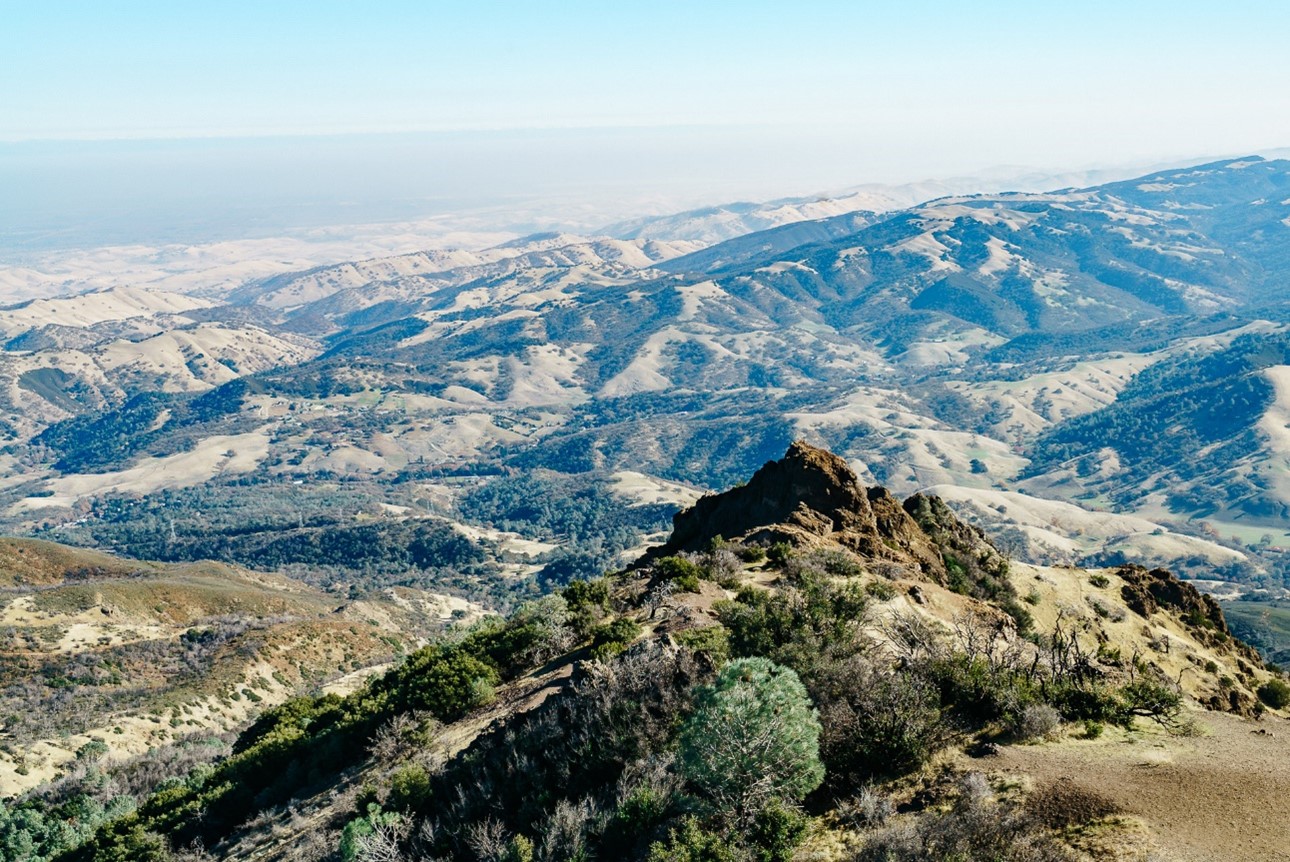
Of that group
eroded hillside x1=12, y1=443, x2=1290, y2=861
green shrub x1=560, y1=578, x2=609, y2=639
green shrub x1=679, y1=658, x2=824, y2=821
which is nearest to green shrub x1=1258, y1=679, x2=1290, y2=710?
eroded hillside x1=12, y1=443, x2=1290, y2=861

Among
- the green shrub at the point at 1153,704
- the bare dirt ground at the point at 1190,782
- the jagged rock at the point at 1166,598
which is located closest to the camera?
the bare dirt ground at the point at 1190,782

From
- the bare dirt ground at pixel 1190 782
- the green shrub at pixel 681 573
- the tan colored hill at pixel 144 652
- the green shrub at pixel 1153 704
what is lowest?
the tan colored hill at pixel 144 652

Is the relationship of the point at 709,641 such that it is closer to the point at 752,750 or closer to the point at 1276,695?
the point at 752,750

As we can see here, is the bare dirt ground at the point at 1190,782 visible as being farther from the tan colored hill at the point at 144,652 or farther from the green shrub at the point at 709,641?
the tan colored hill at the point at 144,652

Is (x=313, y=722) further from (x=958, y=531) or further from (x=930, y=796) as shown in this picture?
(x=958, y=531)

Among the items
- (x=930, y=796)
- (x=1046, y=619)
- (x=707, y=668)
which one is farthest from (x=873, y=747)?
(x=1046, y=619)

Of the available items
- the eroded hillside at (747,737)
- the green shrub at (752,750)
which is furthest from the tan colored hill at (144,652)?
the green shrub at (752,750)
